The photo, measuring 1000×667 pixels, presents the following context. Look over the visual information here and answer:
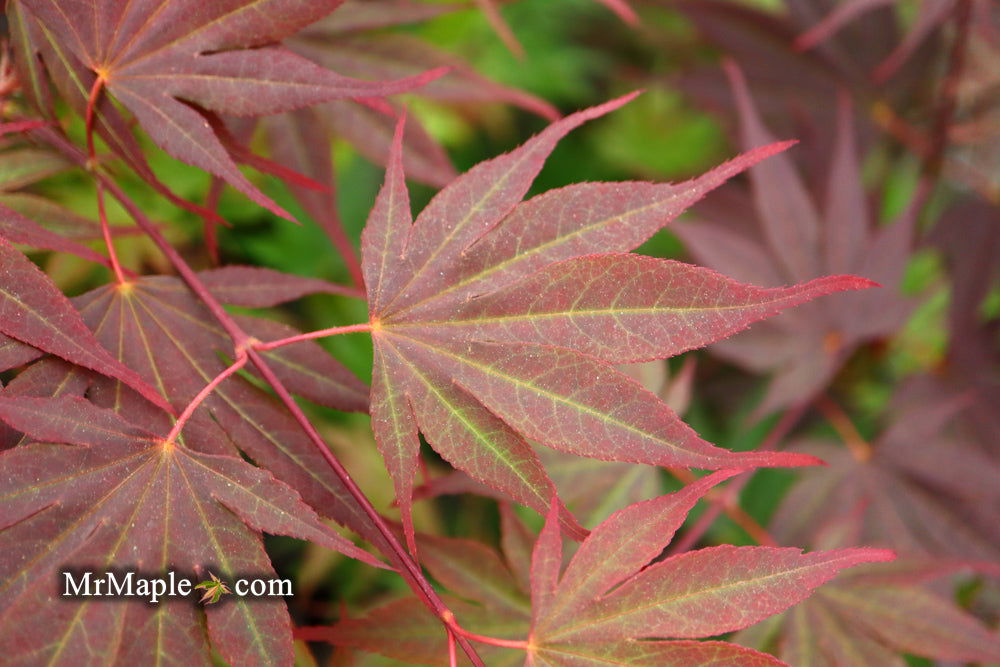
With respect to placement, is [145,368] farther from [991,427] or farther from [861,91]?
[861,91]

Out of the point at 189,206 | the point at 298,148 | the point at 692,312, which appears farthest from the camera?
the point at 298,148

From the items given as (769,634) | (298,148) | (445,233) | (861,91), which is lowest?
(769,634)

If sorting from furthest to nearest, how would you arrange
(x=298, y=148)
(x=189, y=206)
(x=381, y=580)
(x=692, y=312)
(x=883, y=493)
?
(x=381, y=580)
(x=883, y=493)
(x=298, y=148)
(x=189, y=206)
(x=692, y=312)

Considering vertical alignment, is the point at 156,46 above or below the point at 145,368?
above

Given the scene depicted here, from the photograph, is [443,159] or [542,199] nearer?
[542,199]

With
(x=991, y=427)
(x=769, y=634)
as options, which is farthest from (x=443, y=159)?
(x=991, y=427)

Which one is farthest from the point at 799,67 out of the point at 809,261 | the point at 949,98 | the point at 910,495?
the point at 910,495

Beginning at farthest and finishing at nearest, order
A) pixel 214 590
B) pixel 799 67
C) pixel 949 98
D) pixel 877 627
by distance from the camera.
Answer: pixel 799 67 < pixel 949 98 < pixel 877 627 < pixel 214 590

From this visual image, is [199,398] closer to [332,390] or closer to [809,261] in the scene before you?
[332,390]
